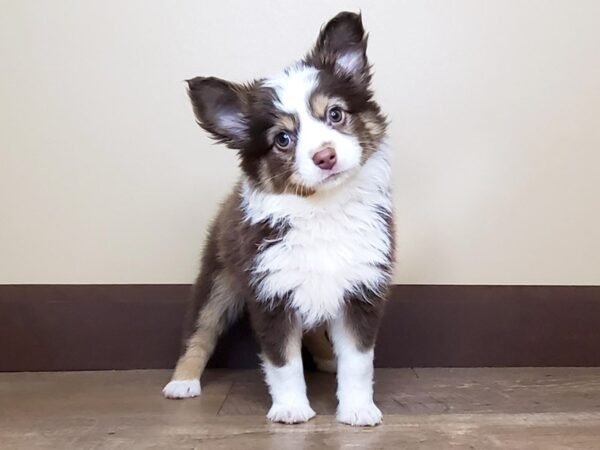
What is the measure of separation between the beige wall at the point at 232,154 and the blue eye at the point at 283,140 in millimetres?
556

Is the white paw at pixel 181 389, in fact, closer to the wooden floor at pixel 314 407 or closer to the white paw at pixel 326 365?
the wooden floor at pixel 314 407

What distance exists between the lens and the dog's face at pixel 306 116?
1728 mm

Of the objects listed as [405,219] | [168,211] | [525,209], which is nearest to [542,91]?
[525,209]

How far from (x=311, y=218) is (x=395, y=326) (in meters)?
0.64

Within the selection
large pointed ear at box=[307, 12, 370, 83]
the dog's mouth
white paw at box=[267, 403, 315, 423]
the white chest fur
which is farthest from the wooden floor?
large pointed ear at box=[307, 12, 370, 83]

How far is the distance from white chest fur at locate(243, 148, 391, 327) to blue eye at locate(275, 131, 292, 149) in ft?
0.41

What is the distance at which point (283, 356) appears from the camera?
1.82 meters

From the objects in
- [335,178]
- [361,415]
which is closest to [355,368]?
[361,415]

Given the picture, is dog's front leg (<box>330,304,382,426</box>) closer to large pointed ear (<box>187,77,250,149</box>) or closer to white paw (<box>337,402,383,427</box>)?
white paw (<box>337,402,383,427</box>)

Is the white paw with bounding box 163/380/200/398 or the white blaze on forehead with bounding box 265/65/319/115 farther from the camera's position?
the white paw with bounding box 163/380/200/398

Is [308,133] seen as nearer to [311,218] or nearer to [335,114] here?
[335,114]

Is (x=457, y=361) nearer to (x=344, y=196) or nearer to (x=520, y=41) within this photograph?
(x=344, y=196)

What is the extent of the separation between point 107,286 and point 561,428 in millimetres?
1374

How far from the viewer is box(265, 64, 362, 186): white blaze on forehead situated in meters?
1.71
